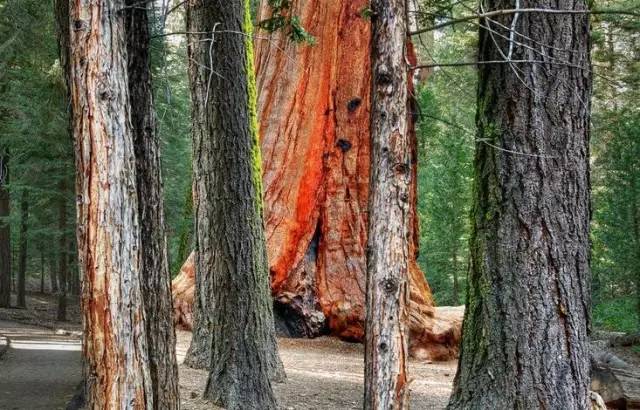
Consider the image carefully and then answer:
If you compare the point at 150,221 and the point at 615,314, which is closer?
the point at 150,221

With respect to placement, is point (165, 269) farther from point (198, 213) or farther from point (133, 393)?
point (198, 213)

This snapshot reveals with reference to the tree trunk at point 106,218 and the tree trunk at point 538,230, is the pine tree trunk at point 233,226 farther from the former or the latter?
the tree trunk at point 538,230

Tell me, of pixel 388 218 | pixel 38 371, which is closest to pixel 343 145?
pixel 38 371

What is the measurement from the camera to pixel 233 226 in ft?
24.9

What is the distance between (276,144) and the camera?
14102 millimetres

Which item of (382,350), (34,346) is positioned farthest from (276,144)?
(382,350)

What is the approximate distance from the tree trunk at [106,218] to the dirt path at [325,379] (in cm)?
263

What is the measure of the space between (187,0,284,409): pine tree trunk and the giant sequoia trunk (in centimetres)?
503

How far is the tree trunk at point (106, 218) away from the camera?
452cm

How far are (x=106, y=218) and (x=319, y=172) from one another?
9533 mm

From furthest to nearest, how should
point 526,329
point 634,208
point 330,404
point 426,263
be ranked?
point 426,263 < point 634,208 < point 330,404 < point 526,329

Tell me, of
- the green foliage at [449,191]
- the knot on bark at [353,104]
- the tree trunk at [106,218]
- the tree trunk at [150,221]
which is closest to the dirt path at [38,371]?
the tree trunk at [150,221]

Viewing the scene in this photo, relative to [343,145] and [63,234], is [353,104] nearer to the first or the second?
[343,145]

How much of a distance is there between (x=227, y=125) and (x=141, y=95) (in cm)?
216
